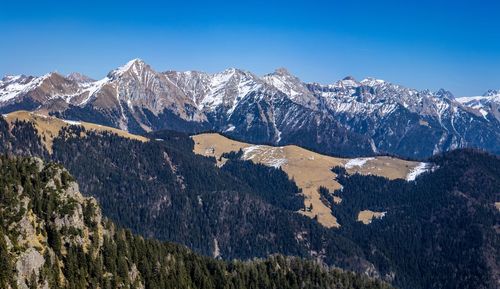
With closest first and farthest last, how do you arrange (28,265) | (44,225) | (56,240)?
1. (28,265)
2. (56,240)
3. (44,225)

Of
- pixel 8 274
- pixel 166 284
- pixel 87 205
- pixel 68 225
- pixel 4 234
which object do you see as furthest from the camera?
pixel 166 284

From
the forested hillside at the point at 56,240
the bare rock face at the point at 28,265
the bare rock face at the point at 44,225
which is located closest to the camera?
the bare rock face at the point at 28,265

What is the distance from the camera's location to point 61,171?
192 meters

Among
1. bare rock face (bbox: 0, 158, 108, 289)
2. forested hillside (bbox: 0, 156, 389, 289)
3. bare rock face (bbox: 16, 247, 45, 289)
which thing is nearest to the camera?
bare rock face (bbox: 16, 247, 45, 289)

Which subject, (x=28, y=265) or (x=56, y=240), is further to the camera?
(x=56, y=240)

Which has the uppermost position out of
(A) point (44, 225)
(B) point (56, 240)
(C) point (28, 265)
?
(A) point (44, 225)

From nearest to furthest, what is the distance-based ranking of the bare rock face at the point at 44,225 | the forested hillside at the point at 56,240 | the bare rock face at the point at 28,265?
the bare rock face at the point at 28,265 < the bare rock face at the point at 44,225 < the forested hillside at the point at 56,240

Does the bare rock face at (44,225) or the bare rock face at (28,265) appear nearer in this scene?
the bare rock face at (28,265)

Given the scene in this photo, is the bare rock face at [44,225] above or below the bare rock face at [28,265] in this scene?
above

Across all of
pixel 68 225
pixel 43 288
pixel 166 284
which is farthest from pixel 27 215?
pixel 166 284

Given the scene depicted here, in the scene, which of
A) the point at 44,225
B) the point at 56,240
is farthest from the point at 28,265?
the point at 44,225

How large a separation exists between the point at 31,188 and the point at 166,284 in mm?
52833

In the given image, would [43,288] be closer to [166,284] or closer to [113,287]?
[113,287]

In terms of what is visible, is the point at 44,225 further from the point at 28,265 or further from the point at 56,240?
the point at 28,265
